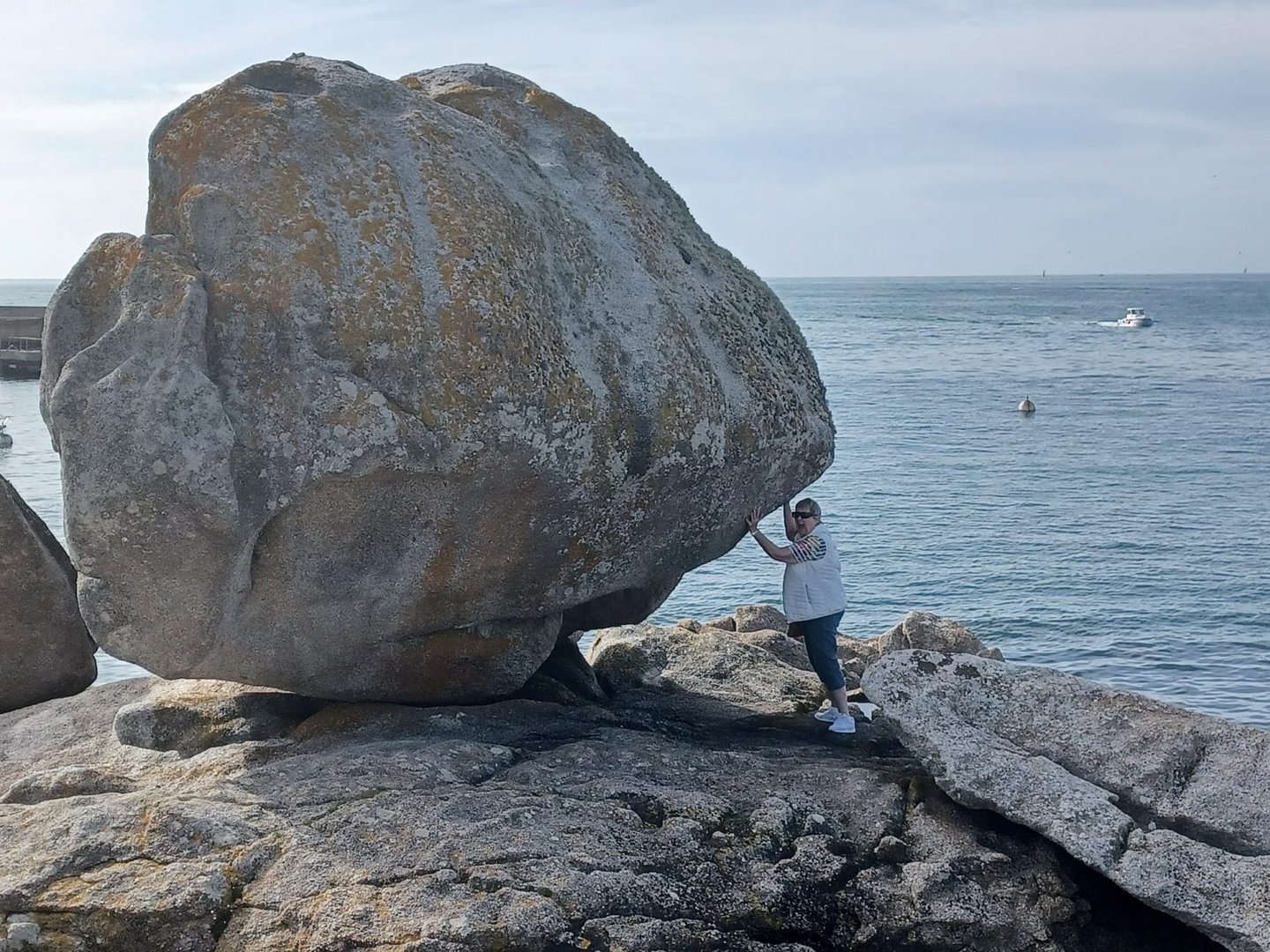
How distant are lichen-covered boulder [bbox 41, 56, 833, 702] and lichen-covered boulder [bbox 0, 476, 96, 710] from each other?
285 cm

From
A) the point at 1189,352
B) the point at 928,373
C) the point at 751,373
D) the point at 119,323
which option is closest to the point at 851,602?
the point at 751,373

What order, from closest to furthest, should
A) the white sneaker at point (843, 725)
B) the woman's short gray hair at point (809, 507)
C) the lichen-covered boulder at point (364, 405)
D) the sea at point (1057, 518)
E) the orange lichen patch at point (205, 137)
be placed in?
the lichen-covered boulder at point (364, 405)
the orange lichen patch at point (205, 137)
the white sneaker at point (843, 725)
the woman's short gray hair at point (809, 507)
the sea at point (1057, 518)

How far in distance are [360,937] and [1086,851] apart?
14.8ft

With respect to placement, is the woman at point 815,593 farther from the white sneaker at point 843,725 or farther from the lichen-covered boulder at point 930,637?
the lichen-covered boulder at point 930,637

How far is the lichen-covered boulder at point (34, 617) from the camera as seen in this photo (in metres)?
11.7

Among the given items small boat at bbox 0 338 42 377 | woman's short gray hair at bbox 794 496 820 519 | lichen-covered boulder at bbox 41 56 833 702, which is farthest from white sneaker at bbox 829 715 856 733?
small boat at bbox 0 338 42 377

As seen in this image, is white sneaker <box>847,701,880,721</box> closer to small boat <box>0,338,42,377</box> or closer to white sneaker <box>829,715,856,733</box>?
white sneaker <box>829,715,856,733</box>

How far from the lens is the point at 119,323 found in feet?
29.6

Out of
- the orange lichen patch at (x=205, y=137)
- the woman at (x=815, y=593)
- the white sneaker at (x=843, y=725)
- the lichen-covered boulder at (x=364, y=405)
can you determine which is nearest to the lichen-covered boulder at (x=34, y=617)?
the lichen-covered boulder at (x=364, y=405)

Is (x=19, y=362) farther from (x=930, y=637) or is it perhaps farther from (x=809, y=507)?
(x=809, y=507)

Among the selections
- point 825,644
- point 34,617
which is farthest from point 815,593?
point 34,617

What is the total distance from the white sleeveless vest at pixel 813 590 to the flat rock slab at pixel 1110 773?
45.9 inches

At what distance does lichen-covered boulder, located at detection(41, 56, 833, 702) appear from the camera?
29.3 feet

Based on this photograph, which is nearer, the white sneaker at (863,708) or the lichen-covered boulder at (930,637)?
the white sneaker at (863,708)
